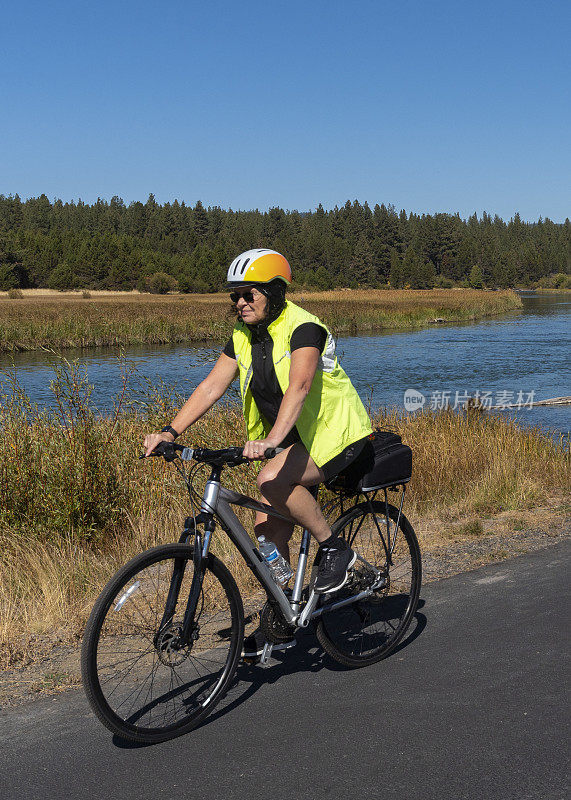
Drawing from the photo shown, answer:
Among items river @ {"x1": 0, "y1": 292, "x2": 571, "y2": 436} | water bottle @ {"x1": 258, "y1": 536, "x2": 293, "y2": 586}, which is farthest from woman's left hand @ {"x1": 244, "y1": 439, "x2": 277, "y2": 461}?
river @ {"x1": 0, "y1": 292, "x2": 571, "y2": 436}

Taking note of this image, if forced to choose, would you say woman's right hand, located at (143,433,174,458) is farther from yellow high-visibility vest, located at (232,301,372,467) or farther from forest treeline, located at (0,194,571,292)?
forest treeline, located at (0,194,571,292)

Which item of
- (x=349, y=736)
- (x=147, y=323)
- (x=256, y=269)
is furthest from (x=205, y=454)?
(x=147, y=323)

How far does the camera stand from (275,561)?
383cm

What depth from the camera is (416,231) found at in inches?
7411

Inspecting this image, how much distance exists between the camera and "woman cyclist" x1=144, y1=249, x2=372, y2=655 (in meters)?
3.63

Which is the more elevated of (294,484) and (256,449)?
(256,449)

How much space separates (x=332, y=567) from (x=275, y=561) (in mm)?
336

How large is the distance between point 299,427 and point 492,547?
3.21 meters

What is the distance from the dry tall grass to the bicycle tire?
3.77ft

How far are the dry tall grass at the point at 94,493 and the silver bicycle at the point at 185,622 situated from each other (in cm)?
104

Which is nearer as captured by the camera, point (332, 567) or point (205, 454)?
point (205, 454)

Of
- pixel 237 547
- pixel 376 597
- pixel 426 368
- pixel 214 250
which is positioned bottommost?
pixel 426 368

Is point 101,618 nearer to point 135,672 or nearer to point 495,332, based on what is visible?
point 135,672

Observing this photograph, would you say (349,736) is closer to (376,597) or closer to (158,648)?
(158,648)
